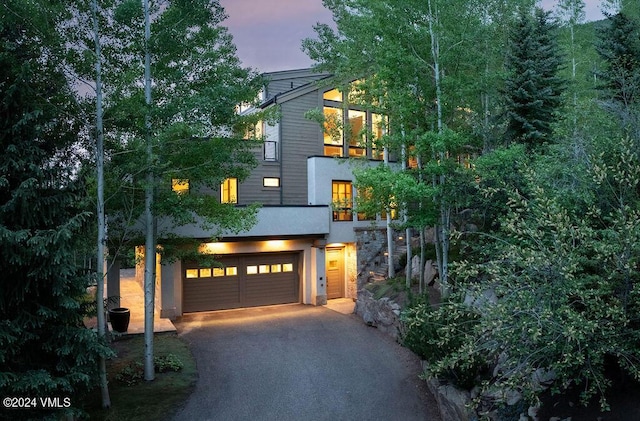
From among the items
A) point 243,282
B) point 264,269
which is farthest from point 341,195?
point 243,282

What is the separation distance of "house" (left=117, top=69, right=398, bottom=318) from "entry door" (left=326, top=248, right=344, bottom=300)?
45 mm

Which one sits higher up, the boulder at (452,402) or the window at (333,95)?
the window at (333,95)

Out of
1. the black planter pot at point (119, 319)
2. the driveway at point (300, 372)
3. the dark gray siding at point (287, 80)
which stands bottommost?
→ the driveway at point (300, 372)

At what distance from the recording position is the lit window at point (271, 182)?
1713cm

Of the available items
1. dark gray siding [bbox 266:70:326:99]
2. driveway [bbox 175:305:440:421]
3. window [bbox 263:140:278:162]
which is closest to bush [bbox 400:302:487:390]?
driveway [bbox 175:305:440:421]

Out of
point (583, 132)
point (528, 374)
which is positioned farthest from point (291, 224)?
A: point (528, 374)

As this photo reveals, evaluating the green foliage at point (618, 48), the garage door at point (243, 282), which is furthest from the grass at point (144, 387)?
the green foliage at point (618, 48)

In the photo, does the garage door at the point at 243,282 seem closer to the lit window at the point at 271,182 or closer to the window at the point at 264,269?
the window at the point at 264,269

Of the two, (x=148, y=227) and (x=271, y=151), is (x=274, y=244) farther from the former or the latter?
(x=148, y=227)

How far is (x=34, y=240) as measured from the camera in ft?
19.1

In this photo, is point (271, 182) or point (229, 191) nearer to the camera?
point (229, 191)

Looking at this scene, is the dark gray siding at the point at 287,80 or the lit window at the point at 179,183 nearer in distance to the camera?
the lit window at the point at 179,183

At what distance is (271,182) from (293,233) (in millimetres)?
2747

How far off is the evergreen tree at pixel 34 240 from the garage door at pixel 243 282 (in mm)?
8309
